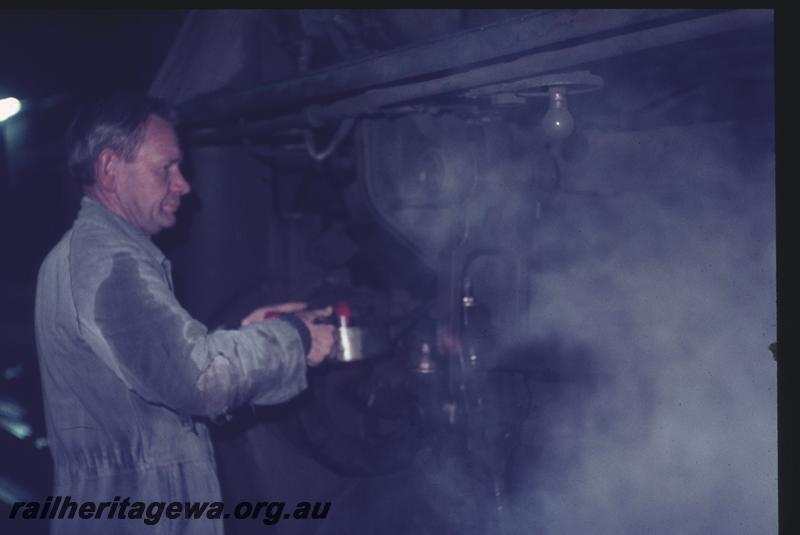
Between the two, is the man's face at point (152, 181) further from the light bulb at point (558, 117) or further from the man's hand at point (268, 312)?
the light bulb at point (558, 117)

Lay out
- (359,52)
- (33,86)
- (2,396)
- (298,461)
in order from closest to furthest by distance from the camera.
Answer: (359,52) < (298,461) < (33,86) < (2,396)

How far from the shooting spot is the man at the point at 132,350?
2.09 metres

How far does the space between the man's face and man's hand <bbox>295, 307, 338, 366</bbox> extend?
0.67 metres

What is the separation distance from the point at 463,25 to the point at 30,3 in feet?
5.46

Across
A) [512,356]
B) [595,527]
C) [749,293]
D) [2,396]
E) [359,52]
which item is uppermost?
[359,52]

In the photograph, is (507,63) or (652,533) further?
(652,533)

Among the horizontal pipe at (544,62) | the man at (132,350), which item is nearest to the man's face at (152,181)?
the man at (132,350)

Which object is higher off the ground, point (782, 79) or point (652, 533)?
point (782, 79)

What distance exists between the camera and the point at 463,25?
2686 millimetres

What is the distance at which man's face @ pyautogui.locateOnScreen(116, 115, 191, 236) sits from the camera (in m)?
2.47

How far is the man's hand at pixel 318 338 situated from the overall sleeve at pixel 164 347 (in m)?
0.23

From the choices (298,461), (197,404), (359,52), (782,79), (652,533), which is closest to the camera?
(782,79)

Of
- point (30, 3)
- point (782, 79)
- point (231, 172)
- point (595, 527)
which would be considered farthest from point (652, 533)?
point (30, 3)

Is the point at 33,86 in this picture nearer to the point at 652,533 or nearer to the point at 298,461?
the point at 298,461
